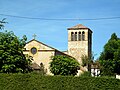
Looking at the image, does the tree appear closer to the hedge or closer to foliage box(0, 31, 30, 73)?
foliage box(0, 31, 30, 73)

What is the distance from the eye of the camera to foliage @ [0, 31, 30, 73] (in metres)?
42.3

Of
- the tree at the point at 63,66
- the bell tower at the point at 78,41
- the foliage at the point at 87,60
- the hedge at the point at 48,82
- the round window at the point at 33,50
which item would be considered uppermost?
the bell tower at the point at 78,41

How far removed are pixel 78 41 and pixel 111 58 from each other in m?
37.9

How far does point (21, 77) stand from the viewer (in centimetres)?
2653

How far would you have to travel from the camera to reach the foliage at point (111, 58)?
58406 millimetres

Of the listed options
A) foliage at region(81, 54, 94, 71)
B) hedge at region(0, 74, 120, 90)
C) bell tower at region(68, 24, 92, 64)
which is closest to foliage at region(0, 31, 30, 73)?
hedge at region(0, 74, 120, 90)

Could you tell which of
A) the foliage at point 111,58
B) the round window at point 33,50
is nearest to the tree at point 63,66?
the foliage at point 111,58

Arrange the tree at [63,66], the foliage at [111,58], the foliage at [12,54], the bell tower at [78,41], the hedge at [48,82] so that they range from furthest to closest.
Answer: the bell tower at [78,41], the tree at [63,66], the foliage at [111,58], the foliage at [12,54], the hedge at [48,82]

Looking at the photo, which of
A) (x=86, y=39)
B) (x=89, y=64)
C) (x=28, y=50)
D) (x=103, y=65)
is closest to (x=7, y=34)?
(x=103, y=65)

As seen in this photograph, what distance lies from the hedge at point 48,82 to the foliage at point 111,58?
29.7 meters

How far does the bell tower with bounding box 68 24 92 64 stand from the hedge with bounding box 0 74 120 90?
224 ft

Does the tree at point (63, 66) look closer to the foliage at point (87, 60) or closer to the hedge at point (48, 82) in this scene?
the foliage at point (87, 60)

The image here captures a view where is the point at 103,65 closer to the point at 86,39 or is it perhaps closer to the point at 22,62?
the point at 22,62

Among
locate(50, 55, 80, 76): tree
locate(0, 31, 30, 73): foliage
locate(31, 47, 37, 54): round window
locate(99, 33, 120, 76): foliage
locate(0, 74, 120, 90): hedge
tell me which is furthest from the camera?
locate(31, 47, 37, 54): round window
